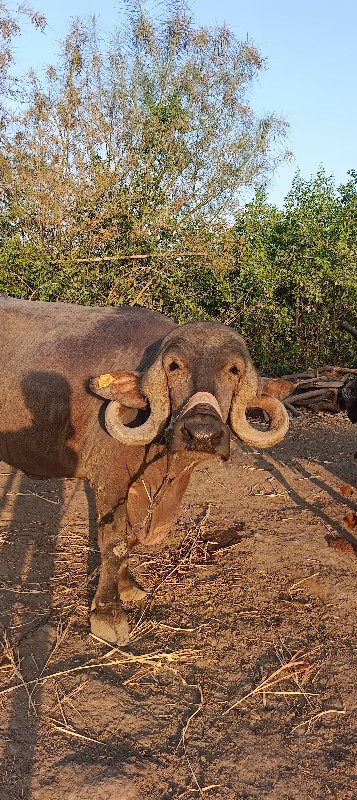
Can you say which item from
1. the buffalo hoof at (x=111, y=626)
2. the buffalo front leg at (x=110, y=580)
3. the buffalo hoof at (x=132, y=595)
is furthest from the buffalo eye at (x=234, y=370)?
the buffalo hoof at (x=132, y=595)

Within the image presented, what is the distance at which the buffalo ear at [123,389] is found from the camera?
406cm

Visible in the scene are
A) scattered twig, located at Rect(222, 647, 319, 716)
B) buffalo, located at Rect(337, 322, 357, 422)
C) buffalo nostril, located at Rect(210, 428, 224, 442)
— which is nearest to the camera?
buffalo nostril, located at Rect(210, 428, 224, 442)

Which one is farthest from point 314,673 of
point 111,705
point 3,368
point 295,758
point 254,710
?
point 3,368

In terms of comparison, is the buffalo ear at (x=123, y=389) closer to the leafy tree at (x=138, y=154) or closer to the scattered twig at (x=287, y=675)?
the scattered twig at (x=287, y=675)

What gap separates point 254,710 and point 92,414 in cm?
201

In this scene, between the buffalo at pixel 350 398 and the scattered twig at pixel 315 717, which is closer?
the scattered twig at pixel 315 717

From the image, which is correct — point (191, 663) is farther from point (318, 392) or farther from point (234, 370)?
point (318, 392)

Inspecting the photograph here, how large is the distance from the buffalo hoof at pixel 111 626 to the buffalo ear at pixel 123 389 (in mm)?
1328

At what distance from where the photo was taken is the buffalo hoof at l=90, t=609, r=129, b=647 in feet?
13.8

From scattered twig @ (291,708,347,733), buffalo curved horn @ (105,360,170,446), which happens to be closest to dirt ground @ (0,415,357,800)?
scattered twig @ (291,708,347,733)

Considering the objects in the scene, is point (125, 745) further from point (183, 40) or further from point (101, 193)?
point (183, 40)

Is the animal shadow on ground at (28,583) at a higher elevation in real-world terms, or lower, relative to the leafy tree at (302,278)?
lower

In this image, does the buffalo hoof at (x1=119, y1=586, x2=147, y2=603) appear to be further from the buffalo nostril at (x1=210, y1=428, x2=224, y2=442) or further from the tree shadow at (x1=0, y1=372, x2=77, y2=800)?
the buffalo nostril at (x1=210, y1=428, x2=224, y2=442)

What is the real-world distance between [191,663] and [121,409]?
1.57 metres
